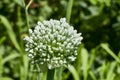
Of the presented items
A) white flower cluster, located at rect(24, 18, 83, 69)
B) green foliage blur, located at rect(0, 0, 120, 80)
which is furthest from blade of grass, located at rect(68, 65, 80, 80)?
white flower cluster, located at rect(24, 18, 83, 69)

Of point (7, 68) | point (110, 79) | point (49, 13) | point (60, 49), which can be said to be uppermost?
point (49, 13)

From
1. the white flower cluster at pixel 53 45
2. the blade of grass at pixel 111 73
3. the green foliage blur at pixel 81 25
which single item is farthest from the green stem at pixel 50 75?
the green foliage blur at pixel 81 25

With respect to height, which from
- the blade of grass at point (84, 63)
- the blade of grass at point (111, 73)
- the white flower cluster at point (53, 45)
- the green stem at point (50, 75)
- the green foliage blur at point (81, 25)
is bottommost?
the green stem at point (50, 75)

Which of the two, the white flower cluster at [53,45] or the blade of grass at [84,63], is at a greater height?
the blade of grass at [84,63]

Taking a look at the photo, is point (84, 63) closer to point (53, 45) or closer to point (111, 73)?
point (111, 73)

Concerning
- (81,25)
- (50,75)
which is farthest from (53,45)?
(81,25)

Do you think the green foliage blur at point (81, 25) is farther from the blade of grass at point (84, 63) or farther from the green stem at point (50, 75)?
the green stem at point (50, 75)

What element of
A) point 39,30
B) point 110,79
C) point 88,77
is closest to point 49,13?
point 88,77

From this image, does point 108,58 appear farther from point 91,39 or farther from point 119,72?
point 119,72
